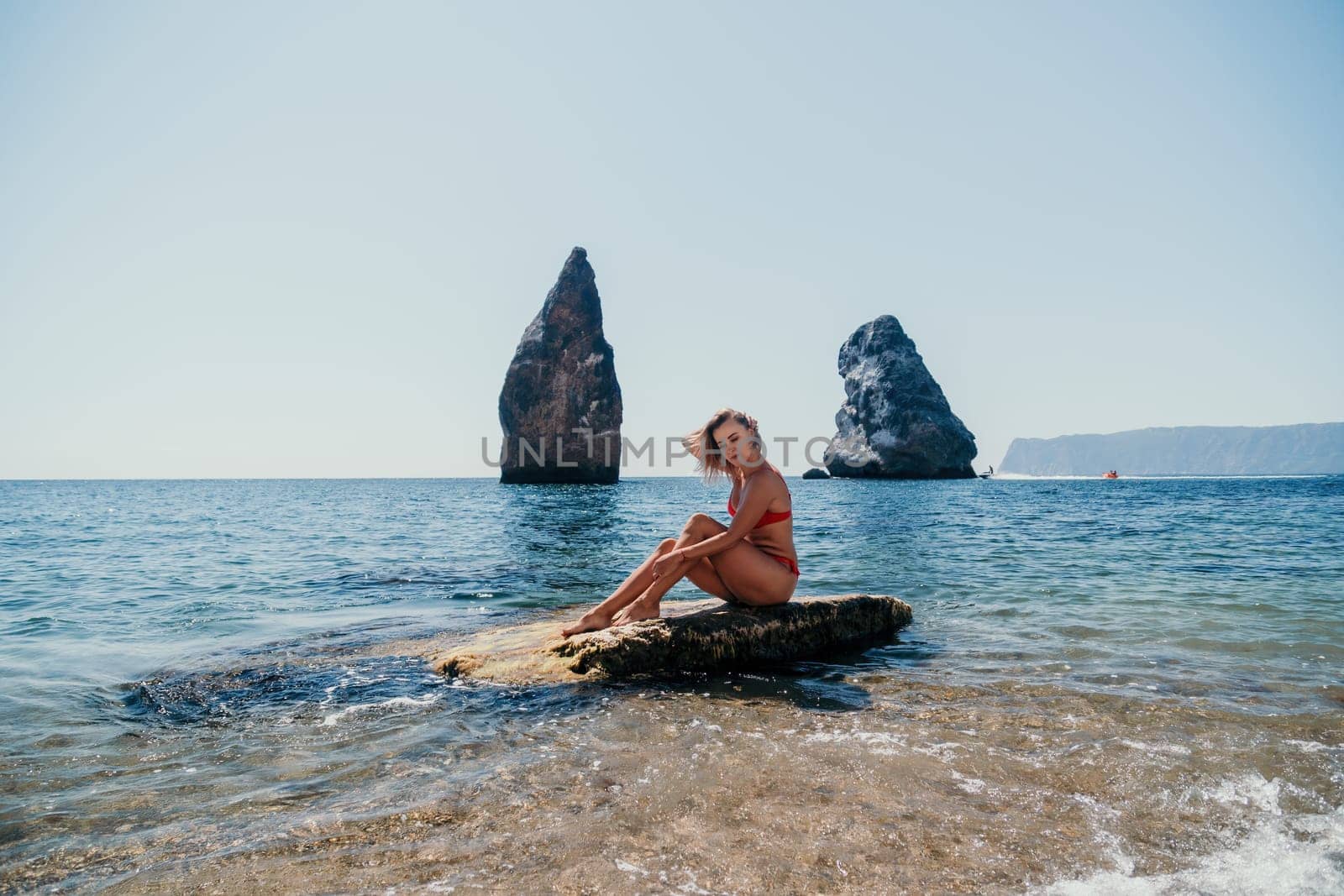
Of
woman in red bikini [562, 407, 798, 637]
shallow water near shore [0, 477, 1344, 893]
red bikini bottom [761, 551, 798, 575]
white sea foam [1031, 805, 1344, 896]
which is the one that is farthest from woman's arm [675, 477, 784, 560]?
white sea foam [1031, 805, 1344, 896]

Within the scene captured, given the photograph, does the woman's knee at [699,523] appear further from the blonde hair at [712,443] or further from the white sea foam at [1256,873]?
the white sea foam at [1256,873]

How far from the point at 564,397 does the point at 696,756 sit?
71.6 m

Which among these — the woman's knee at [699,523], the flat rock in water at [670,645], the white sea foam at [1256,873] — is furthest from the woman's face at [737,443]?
the white sea foam at [1256,873]

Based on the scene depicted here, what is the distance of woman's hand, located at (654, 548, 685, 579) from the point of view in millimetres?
6043

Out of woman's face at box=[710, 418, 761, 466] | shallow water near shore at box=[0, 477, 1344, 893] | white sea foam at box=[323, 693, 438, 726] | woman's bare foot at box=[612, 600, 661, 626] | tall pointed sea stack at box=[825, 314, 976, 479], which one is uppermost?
tall pointed sea stack at box=[825, 314, 976, 479]

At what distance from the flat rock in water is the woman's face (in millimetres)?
1398

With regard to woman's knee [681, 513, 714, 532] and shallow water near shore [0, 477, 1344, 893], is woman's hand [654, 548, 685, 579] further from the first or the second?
shallow water near shore [0, 477, 1344, 893]

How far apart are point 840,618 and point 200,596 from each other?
9463 millimetres

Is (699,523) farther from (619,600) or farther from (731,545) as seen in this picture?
(619,600)

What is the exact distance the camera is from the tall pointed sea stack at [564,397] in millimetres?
73438

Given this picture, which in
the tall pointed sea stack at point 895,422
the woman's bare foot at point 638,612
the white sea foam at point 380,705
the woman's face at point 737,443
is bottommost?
the white sea foam at point 380,705

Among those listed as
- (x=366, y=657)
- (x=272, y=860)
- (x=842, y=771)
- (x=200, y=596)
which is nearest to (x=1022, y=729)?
(x=842, y=771)

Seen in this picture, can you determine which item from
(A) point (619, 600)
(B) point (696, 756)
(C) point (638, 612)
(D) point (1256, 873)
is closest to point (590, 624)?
(A) point (619, 600)

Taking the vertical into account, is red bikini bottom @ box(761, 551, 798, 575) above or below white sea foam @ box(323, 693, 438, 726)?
above
